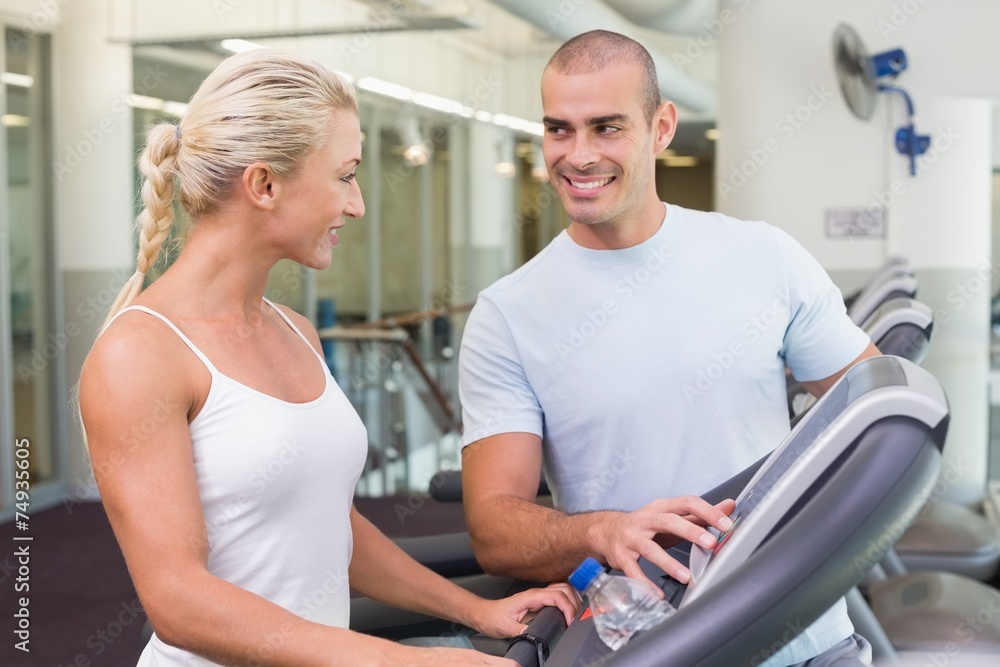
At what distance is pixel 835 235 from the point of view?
15.8 ft

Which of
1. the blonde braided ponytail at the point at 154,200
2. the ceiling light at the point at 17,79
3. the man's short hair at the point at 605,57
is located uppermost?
the ceiling light at the point at 17,79

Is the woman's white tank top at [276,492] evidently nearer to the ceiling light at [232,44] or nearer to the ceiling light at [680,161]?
the ceiling light at [232,44]

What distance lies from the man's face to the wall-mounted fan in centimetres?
333

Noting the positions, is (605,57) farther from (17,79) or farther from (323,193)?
(17,79)

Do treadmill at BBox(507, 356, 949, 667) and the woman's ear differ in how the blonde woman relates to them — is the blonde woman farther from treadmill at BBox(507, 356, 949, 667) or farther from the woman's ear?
treadmill at BBox(507, 356, 949, 667)

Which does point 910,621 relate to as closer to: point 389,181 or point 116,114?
point 389,181

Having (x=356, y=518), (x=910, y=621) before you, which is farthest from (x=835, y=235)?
(x=356, y=518)

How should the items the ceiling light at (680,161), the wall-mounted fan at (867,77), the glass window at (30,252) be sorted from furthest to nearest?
the ceiling light at (680,161) < the glass window at (30,252) < the wall-mounted fan at (867,77)

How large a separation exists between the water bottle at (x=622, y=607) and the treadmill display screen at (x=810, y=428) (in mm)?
81

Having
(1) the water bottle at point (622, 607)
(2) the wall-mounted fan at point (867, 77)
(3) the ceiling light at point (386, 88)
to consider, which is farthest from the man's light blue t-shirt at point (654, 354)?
(3) the ceiling light at point (386, 88)

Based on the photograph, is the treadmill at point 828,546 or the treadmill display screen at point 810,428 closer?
the treadmill at point 828,546

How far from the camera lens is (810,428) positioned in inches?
41.2

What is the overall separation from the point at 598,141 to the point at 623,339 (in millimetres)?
294

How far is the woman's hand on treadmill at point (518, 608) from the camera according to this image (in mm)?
1256
